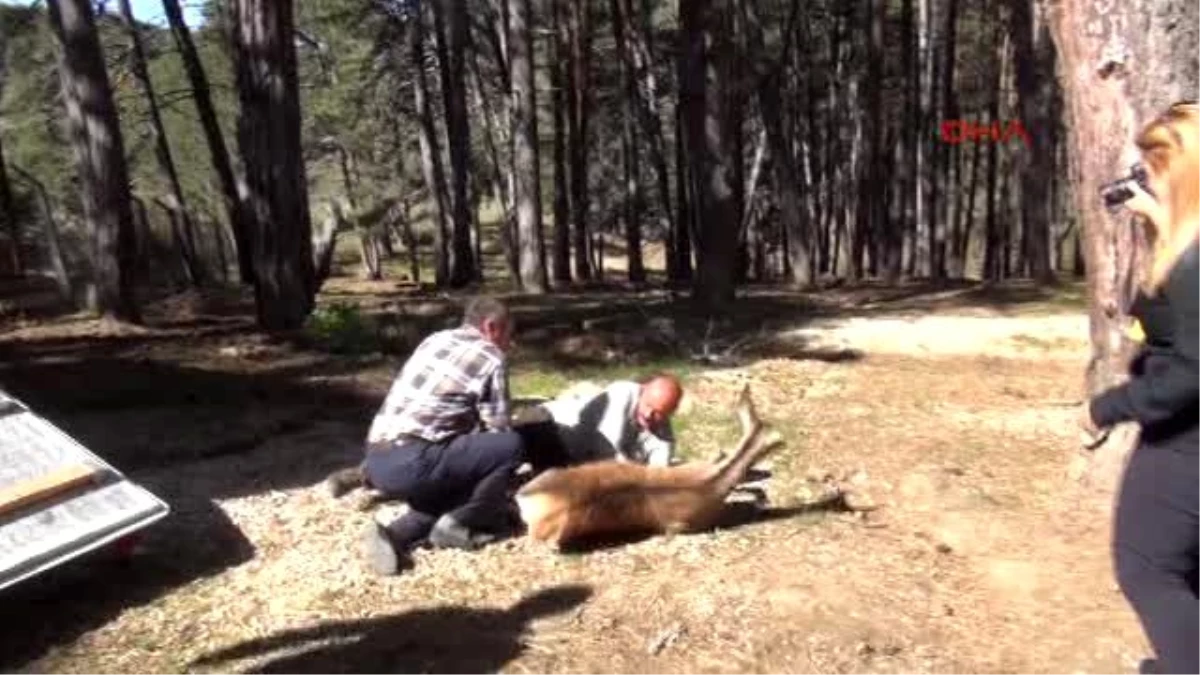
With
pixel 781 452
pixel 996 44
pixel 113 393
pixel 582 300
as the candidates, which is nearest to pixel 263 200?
pixel 113 393

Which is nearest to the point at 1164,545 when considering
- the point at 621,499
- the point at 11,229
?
the point at 621,499

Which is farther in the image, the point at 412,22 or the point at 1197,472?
the point at 412,22

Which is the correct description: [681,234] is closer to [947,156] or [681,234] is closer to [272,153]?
[947,156]

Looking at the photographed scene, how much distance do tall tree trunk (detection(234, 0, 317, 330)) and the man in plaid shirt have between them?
7.53m

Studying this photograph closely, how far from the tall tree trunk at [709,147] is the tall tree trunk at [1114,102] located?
7455 mm

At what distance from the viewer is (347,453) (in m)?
8.56

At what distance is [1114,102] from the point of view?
6340 mm

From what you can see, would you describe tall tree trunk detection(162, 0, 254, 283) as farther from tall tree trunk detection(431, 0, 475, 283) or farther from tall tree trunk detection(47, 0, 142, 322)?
tall tree trunk detection(47, 0, 142, 322)

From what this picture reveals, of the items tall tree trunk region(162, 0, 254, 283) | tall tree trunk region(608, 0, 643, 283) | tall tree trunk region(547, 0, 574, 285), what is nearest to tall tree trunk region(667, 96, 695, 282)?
tall tree trunk region(608, 0, 643, 283)

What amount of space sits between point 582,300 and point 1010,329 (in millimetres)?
5821

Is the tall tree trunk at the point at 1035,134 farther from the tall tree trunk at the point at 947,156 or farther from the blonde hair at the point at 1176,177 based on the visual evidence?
the blonde hair at the point at 1176,177

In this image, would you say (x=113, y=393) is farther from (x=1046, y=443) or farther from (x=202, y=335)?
(x=1046, y=443)

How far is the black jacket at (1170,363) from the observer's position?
3.60 metres

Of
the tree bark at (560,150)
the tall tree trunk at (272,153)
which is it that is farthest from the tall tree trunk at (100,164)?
the tree bark at (560,150)
